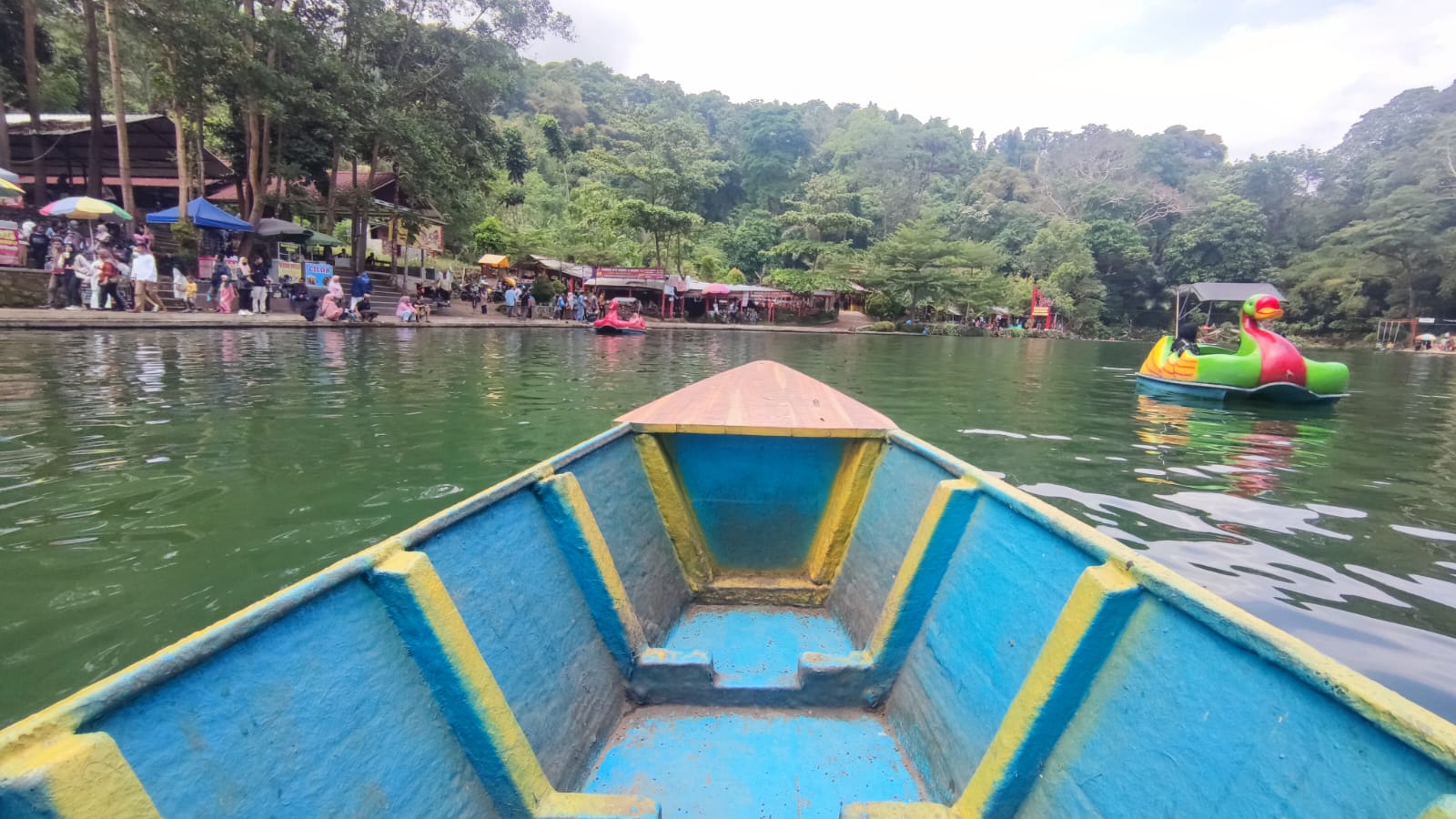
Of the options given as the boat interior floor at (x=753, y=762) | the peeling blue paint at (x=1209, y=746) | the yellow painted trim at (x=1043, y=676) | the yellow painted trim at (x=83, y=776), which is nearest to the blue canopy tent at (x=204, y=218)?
the boat interior floor at (x=753, y=762)

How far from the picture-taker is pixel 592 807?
153 cm

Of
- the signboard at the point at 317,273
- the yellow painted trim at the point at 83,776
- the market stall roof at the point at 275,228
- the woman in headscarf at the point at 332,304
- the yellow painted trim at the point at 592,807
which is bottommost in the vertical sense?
the yellow painted trim at the point at 592,807

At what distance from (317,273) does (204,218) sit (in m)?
2.75

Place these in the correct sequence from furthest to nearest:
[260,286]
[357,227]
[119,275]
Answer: [357,227] → [260,286] → [119,275]

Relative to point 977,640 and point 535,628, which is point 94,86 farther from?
point 977,640

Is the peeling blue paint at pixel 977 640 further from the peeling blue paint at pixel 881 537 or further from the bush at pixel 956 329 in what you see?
the bush at pixel 956 329

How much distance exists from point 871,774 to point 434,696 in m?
1.24

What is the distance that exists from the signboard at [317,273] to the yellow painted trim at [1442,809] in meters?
21.9

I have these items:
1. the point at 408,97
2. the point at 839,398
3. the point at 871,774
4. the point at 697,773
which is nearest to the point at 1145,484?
the point at 839,398

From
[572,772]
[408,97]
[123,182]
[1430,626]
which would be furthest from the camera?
[408,97]

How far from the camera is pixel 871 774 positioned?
6.34 ft

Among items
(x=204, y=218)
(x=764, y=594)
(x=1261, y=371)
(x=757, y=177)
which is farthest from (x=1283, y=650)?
(x=757, y=177)

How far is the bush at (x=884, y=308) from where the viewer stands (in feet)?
132

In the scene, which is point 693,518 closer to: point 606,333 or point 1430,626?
point 1430,626
